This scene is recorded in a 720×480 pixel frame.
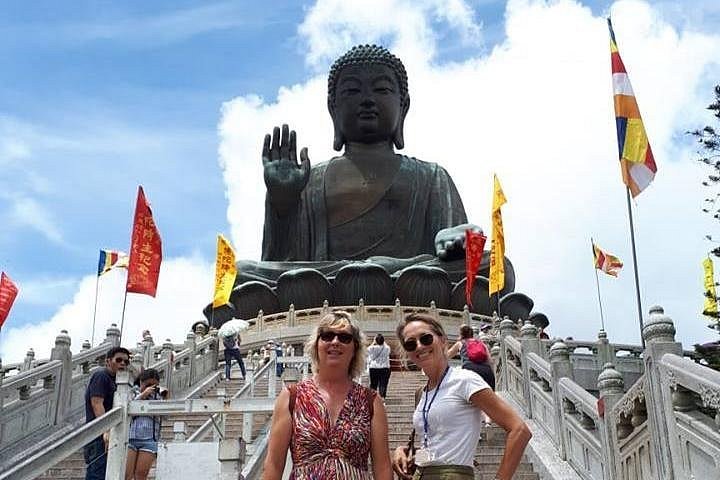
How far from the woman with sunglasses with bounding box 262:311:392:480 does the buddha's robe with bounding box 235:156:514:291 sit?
19.0 metres

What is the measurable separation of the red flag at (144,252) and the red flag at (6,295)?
327 centimetres

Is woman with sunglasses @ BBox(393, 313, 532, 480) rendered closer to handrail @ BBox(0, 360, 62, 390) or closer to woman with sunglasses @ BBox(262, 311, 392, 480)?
woman with sunglasses @ BBox(262, 311, 392, 480)

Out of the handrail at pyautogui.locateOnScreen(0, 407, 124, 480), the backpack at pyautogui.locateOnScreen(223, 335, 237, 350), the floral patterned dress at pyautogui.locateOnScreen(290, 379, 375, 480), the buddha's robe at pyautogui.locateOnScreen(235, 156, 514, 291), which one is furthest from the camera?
the buddha's robe at pyautogui.locateOnScreen(235, 156, 514, 291)

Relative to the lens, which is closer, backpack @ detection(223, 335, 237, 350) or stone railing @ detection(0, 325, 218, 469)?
stone railing @ detection(0, 325, 218, 469)

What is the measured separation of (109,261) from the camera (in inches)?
712

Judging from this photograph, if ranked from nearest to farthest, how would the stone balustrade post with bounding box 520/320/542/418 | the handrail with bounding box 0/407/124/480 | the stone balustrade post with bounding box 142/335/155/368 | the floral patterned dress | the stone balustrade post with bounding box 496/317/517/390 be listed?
the floral patterned dress → the handrail with bounding box 0/407/124/480 → the stone balustrade post with bounding box 520/320/542/418 → the stone balustrade post with bounding box 496/317/517/390 → the stone balustrade post with bounding box 142/335/155/368

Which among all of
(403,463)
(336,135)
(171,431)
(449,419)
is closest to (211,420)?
(403,463)

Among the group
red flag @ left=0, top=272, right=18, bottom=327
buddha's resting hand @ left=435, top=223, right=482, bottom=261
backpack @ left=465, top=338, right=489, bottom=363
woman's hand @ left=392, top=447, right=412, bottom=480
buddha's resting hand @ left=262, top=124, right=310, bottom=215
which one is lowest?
woman's hand @ left=392, top=447, right=412, bottom=480

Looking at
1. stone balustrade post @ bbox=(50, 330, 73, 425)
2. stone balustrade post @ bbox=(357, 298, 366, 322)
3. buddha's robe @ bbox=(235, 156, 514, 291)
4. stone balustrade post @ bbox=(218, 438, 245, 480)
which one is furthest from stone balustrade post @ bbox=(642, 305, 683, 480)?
buddha's robe @ bbox=(235, 156, 514, 291)

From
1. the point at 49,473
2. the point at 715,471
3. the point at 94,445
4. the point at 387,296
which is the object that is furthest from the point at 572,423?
the point at 387,296

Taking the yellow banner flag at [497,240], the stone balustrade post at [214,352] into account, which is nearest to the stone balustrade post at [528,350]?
the yellow banner flag at [497,240]

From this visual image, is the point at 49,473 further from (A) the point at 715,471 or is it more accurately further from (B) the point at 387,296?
(B) the point at 387,296

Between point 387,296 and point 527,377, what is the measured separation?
11.3 metres

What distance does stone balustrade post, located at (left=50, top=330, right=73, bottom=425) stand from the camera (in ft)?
30.5
